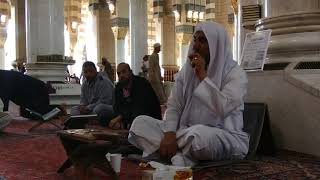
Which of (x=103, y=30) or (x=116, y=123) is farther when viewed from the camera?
(x=103, y=30)

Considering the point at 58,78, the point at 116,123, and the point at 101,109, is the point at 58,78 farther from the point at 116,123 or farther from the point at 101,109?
the point at 116,123

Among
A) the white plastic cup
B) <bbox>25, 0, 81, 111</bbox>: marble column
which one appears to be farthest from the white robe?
<bbox>25, 0, 81, 111</bbox>: marble column

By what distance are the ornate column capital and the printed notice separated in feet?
32.7

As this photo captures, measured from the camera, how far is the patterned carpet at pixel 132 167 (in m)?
2.62

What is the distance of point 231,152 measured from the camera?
113 inches

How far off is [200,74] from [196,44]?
20cm

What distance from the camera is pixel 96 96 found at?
5770mm

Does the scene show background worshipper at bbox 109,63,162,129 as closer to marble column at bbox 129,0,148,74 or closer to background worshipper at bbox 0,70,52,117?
background worshipper at bbox 0,70,52,117

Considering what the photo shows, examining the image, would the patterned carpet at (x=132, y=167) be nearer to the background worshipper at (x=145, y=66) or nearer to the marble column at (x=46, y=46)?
the marble column at (x=46, y=46)

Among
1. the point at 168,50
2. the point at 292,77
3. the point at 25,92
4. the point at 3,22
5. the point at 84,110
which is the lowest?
the point at 84,110

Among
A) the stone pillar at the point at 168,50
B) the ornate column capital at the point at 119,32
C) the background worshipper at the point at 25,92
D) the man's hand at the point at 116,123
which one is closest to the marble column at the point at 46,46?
the background worshipper at the point at 25,92

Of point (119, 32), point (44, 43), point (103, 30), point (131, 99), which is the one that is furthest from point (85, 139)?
point (103, 30)

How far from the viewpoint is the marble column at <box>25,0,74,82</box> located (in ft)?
25.9

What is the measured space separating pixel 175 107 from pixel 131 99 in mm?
1671
